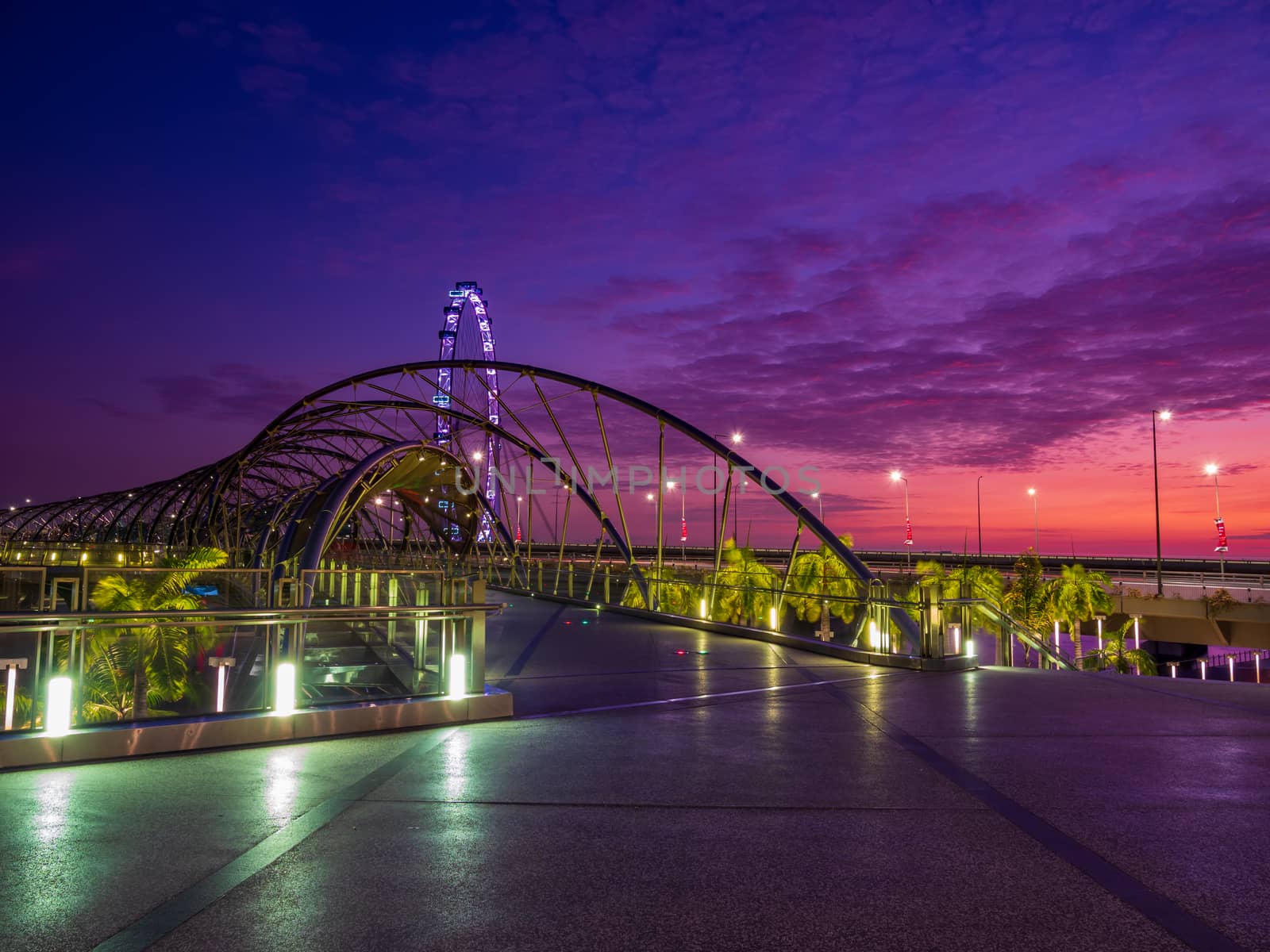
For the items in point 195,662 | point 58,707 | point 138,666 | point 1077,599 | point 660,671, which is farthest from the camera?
point 1077,599

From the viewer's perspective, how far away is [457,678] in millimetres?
9492

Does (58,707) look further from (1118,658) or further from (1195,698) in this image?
(1118,658)

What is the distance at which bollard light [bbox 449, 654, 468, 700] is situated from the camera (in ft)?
31.0

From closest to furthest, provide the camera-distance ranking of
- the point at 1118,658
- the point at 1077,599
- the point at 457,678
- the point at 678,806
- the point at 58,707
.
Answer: the point at 678,806, the point at 58,707, the point at 457,678, the point at 1118,658, the point at 1077,599

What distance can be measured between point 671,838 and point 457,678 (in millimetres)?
4560

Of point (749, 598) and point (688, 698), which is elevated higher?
point (749, 598)

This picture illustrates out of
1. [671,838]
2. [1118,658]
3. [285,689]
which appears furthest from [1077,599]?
[671,838]

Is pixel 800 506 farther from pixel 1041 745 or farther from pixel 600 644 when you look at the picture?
pixel 1041 745

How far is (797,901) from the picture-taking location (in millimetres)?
4410

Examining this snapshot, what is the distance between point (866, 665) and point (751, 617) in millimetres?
8455

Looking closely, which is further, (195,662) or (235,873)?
(195,662)

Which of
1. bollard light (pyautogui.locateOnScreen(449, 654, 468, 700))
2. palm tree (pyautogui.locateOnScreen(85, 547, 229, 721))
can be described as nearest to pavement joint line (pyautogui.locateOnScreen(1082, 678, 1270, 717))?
bollard light (pyautogui.locateOnScreen(449, 654, 468, 700))

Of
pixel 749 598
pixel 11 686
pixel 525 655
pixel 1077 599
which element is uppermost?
pixel 749 598

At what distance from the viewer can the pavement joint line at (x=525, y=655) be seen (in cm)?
1255
